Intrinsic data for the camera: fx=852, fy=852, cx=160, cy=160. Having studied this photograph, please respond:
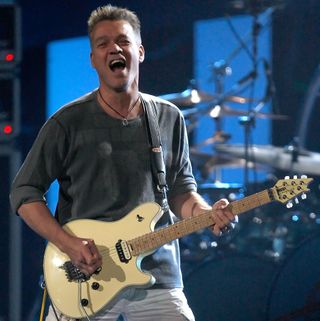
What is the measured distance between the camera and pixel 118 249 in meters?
3.57

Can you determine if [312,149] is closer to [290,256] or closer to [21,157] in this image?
[290,256]

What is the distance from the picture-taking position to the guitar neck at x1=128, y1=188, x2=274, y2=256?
3.53 metres

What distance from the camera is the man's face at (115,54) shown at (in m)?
3.64

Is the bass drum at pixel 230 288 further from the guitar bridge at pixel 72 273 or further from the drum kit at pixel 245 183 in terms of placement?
the guitar bridge at pixel 72 273

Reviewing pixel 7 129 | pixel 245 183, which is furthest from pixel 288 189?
pixel 7 129

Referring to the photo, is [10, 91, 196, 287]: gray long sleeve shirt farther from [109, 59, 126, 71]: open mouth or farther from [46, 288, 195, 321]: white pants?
[109, 59, 126, 71]: open mouth

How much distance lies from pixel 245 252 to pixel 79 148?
2.22 m

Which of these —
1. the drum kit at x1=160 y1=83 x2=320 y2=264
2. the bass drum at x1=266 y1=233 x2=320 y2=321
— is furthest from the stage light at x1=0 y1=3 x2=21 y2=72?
the bass drum at x1=266 y1=233 x2=320 y2=321

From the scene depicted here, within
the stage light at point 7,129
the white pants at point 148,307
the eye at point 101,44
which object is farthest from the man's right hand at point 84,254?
the stage light at point 7,129

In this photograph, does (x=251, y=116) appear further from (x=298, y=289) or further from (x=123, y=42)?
(x=123, y=42)

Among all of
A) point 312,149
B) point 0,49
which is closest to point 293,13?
point 312,149

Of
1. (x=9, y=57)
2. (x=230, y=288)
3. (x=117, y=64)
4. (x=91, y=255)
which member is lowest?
(x=230, y=288)

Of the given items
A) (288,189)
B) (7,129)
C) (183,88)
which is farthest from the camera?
(183,88)

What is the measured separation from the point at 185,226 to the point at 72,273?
513mm
